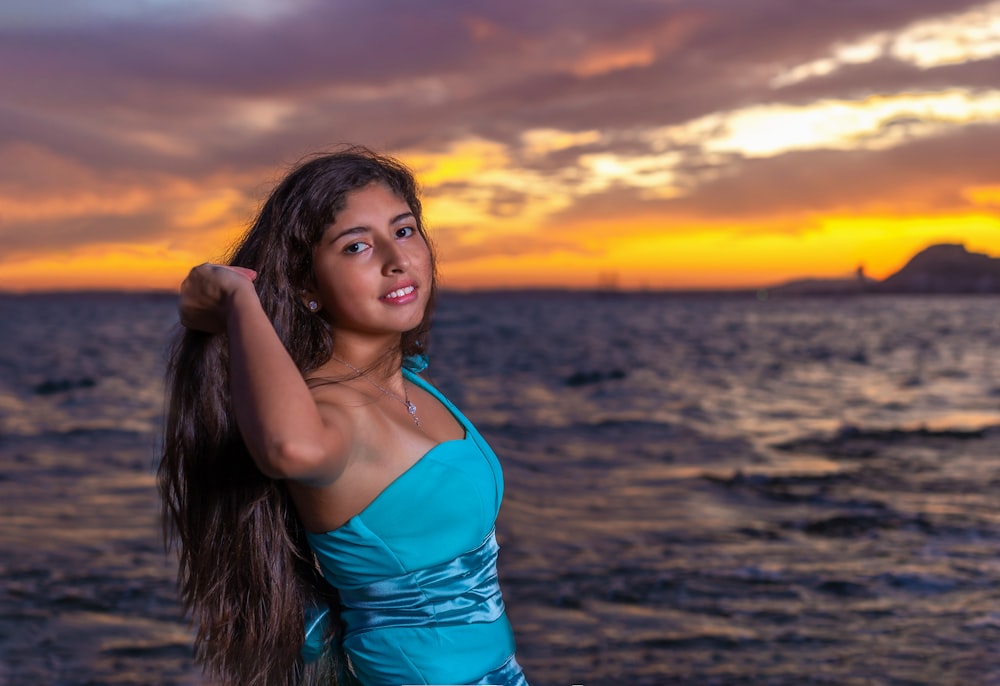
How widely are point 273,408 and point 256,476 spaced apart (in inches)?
21.1

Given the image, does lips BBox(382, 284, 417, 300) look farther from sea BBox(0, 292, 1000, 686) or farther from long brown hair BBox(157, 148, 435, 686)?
sea BBox(0, 292, 1000, 686)

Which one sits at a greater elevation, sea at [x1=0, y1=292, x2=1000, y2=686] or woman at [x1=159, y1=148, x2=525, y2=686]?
woman at [x1=159, y1=148, x2=525, y2=686]

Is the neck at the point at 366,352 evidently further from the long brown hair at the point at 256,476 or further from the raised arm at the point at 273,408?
the raised arm at the point at 273,408

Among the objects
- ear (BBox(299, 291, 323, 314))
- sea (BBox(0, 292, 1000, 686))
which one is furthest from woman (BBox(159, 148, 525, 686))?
sea (BBox(0, 292, 1000, 686))

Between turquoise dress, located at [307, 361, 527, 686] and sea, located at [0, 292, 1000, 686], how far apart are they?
0.99m

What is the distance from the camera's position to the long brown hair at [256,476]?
7.30 ft

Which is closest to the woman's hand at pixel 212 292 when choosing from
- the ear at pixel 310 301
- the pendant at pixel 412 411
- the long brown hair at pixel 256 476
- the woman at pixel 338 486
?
the woman at pixel 338 486

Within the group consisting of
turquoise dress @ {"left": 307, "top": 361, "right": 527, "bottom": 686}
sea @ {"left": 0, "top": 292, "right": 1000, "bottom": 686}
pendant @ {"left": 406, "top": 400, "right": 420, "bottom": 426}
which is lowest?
sea @ {"left": 0, "top": 292, "right": 1000, "bottom": 686}

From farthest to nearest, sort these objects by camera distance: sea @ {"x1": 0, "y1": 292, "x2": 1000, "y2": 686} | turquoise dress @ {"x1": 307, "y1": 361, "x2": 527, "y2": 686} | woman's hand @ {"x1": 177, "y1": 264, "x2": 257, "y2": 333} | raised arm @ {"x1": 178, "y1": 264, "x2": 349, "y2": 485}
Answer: sea @ {"x1": 0, "y1": 292, "x2": 1000, "y2": 686}
turquoise dress @ {"x1": 307, "y1": 361, "x2": 527, "y2": 686}
woman's hand @ {"x1": 177, "y1": 264, "x2": 257, "y2": 333}
raised arm @ {"x1": 178, "y1": 264, "x2": 349, "y2": 485}

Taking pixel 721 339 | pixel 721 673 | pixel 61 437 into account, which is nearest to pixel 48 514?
pixel 61 437

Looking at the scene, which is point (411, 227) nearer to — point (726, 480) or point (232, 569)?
point (232, 569)

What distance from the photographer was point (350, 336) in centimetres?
230

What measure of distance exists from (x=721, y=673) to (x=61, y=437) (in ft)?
36.3

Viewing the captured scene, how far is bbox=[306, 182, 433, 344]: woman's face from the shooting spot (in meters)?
2.22
